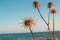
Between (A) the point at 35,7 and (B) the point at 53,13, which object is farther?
(B) the point at 53,13

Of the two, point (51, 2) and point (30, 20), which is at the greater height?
point (51, 2)

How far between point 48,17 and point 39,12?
86cm

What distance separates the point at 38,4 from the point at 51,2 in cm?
142

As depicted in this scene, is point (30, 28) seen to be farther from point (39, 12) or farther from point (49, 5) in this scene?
point (49, 5)

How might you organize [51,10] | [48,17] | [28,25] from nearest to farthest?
1. [28,25]
2. [48,17]
3. [51,10]

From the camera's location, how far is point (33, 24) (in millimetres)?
8031

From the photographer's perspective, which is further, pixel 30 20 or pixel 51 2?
pixel 51 2

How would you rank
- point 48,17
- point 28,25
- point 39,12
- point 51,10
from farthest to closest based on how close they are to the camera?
1. point 51,10
2. point 48,17
3. point 39,12
4. point 28,25

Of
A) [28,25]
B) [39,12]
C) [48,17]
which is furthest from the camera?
[48,17]

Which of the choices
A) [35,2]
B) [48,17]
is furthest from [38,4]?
[48,17]

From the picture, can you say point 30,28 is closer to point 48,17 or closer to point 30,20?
point 30,20

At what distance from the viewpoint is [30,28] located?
8094 millimetres

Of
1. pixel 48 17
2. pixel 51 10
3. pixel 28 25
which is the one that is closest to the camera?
pixel 28 25

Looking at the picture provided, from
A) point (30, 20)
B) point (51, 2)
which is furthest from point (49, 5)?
point (30, 20)
